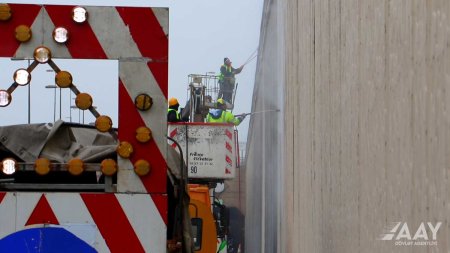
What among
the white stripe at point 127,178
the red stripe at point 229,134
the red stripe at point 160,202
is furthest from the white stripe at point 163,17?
the red stripe at point 229,134

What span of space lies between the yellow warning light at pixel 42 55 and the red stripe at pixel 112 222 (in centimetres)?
63

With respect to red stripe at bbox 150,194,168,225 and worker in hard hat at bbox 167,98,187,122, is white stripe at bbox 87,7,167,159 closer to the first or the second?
red stripe at bbox 150,194,168,225

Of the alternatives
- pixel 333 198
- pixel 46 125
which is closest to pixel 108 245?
pixel 46 125

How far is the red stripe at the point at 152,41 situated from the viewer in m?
3.67

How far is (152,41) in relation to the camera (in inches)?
145

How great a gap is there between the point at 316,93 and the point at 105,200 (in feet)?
4.62

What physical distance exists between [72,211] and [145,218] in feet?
1.09

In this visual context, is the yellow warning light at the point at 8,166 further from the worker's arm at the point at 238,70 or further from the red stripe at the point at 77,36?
the worker's arm at the point at 238,70

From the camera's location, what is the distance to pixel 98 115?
362 cm

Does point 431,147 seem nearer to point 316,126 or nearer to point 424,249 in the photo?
point 424,249

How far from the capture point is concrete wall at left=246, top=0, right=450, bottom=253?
6.38 feet

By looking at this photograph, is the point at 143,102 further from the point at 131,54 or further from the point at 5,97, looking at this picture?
the point at 5,97

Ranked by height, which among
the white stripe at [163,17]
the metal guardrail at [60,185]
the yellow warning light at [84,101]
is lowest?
the metal guardrail at [60,185]

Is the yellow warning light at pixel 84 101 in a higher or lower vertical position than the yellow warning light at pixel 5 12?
lower
